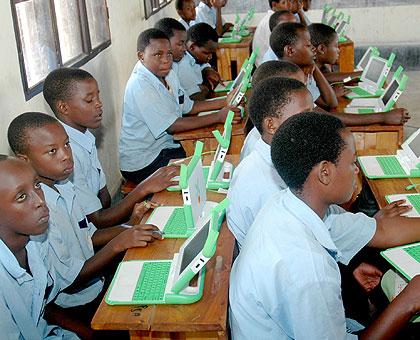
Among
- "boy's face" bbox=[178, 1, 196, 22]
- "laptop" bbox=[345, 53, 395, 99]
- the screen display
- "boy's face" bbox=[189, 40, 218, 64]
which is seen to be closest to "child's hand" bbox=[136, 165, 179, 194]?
the screen display

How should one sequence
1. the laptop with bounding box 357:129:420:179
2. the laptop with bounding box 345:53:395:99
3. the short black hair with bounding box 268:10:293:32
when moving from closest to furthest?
1. the laptop with bounding box 357:129:420:179
2. the laptop with bounding box 345:53:395:99
3. the short black hair with bounding box 268:10:293:32

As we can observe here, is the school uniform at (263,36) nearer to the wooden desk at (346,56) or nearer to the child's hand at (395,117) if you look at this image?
the wooden desk at (346,56)

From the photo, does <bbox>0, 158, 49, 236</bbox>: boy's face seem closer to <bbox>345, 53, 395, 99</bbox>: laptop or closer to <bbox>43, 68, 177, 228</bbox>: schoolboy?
<bbox>43, 68, 177, 228</bbox>: schoolboy

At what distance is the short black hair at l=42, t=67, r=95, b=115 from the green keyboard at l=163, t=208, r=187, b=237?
737mm

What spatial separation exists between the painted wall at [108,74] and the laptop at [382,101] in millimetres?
1543

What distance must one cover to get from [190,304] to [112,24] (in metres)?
2.76

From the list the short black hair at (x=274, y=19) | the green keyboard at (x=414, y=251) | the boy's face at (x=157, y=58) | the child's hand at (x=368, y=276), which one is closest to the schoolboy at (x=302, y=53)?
the boy's face at (x=157, y=58)

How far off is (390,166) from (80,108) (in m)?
1.38

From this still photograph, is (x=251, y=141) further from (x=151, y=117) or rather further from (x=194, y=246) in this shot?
(x=151, y=117)

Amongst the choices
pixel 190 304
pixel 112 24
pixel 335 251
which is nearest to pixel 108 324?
pixel 190 304

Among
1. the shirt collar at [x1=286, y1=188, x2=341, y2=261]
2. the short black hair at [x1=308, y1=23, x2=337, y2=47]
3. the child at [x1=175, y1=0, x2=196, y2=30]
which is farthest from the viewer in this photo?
the child at [x1=175, y1=0, x2=196, y2=30]

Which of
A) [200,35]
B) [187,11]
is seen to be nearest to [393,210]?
[200,35]

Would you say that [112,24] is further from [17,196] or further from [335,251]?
[335,251]

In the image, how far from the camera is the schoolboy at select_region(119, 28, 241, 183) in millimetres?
3236
